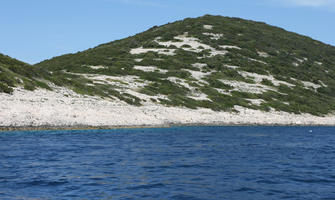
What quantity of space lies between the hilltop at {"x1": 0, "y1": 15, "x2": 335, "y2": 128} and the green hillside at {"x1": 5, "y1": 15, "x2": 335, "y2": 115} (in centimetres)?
21

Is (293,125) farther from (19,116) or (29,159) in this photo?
(29,159)

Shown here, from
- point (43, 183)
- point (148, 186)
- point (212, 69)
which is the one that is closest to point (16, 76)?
point (43, 183)

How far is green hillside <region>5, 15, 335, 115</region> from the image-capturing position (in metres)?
72.1

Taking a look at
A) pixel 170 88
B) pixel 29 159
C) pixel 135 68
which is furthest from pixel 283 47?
pixel 29 159

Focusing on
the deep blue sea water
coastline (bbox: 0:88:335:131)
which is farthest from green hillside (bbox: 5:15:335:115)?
the deep blue sea water

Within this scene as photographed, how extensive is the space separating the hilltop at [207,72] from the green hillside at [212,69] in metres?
0.21

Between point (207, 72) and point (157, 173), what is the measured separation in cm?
8813

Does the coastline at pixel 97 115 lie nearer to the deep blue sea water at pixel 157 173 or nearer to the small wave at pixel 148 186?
the deep blue sea water at pixel 157 173

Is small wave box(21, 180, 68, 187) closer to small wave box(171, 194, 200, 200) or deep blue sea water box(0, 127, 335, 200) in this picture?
deep blue sea water box(0, 127, 335, 200)

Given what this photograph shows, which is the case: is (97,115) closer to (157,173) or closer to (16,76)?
(16,76)

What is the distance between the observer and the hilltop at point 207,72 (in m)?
63.8

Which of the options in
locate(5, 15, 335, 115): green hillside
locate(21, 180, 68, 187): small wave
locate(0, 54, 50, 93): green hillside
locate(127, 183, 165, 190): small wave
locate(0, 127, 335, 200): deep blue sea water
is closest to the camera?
locate(0, 127, 335, 200): deep blue sea water

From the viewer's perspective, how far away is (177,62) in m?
109

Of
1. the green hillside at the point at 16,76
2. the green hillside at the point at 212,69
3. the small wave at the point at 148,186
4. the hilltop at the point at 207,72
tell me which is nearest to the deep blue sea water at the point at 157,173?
the small wave at the point at 148,186
